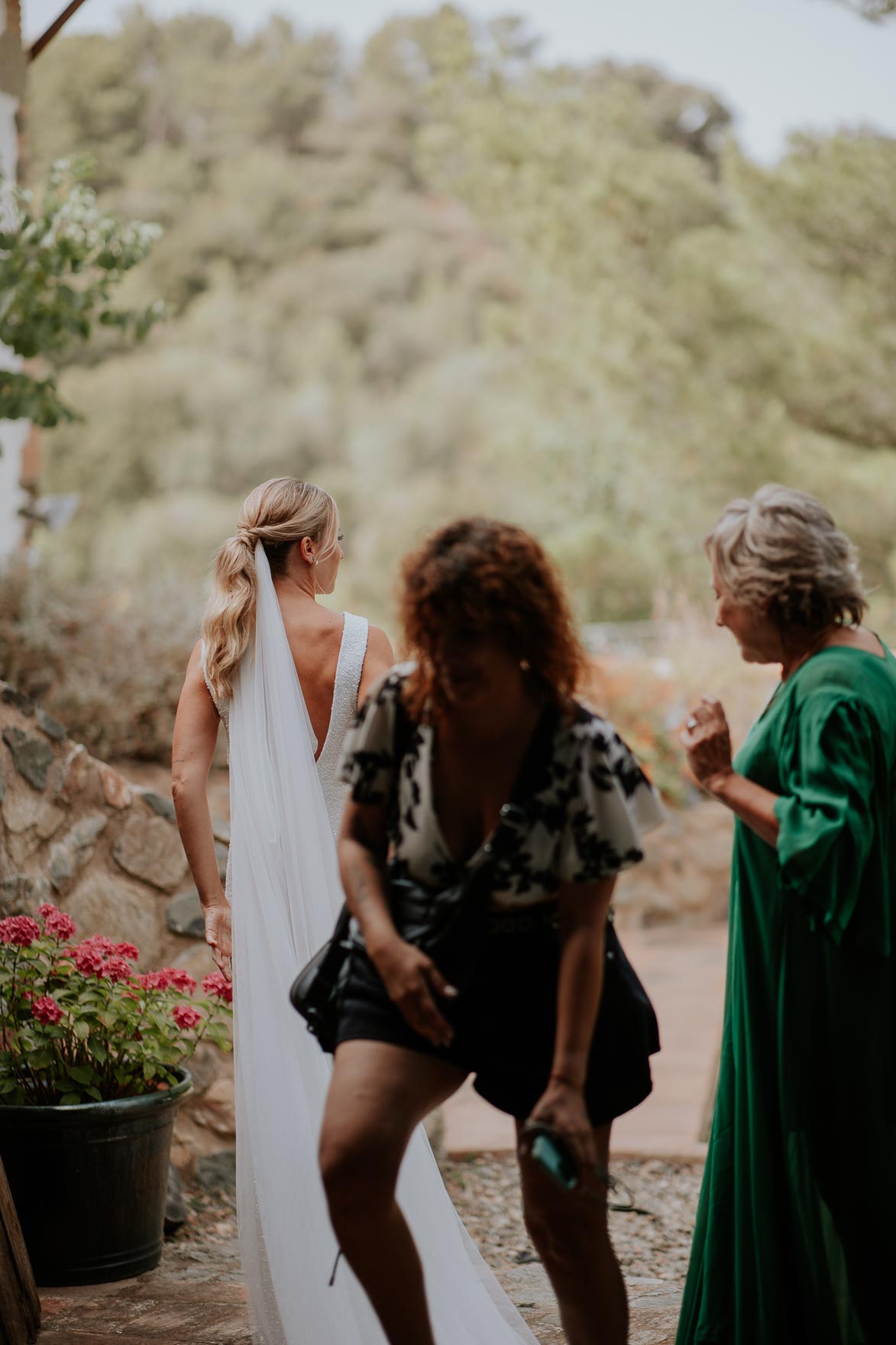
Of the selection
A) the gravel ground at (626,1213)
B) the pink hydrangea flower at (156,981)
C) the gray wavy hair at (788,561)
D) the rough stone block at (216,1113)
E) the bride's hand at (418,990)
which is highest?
the gray wavy hair at (788,561)

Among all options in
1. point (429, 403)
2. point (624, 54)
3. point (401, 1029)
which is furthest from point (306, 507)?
point (624, 54)

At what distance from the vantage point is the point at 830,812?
2.02 meters

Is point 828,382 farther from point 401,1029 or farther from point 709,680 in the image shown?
point 401,1029

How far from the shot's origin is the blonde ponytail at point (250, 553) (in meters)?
2.83

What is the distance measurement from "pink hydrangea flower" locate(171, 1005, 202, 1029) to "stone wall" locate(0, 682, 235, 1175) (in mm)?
792

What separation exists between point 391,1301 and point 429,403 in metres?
27.0

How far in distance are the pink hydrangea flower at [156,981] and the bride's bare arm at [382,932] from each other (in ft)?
4.66

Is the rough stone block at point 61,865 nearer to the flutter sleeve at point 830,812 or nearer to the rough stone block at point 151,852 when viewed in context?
the rough stone block at point 151,852

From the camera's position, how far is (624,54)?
31891 mm

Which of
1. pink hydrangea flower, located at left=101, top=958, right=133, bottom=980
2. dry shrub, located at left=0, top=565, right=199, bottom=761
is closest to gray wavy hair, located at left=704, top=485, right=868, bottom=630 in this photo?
pink hydrangea flower, located at left=101, top=958, right=133, bottom=980

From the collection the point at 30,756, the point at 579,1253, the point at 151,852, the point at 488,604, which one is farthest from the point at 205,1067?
the point at 488,604

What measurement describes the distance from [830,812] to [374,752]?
A: 695mm

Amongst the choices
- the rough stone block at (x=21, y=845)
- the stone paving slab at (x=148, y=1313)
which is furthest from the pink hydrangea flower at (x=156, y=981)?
the rough stone block at (x=21, y=845)

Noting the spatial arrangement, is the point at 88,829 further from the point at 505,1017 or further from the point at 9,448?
the point at 9,448
